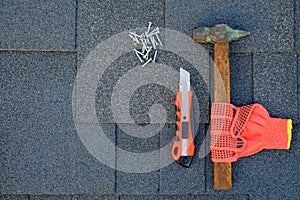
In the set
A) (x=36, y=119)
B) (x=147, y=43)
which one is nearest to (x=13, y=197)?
(x=36, y=119)

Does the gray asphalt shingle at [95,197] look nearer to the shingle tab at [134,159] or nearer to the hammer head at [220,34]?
the shingle tab at [134,159]

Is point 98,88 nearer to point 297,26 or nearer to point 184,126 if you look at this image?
point 184,126

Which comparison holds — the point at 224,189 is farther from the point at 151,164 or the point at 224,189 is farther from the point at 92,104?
the point at 92,104

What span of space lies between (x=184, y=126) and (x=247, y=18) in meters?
0.53

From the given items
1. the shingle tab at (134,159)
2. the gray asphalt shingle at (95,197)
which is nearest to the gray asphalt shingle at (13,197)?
the gray asphalt shingle at (95,197)

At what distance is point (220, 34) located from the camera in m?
1.70

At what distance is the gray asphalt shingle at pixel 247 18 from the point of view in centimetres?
181

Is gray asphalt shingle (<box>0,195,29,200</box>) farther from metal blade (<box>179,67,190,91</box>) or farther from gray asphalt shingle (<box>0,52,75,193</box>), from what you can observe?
metal blade (<box>179,67,190,91</box>)

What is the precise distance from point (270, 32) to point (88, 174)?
975 millimetres

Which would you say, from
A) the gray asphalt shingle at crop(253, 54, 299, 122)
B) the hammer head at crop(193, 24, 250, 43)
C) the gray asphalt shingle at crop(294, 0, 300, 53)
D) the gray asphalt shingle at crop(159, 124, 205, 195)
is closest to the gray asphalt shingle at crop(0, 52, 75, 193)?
the gray asphalt shingle at crop(159, 124, 205, 195)

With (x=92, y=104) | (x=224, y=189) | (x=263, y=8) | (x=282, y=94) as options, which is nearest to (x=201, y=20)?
(x=263, y=8)

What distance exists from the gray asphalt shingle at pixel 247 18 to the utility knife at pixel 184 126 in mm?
234

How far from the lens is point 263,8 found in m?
1.82

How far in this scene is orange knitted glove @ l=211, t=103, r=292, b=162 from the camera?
173cm
